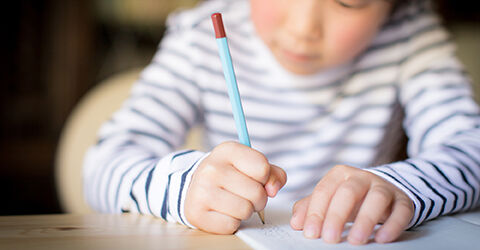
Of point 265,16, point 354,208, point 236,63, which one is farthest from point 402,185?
point 236,63

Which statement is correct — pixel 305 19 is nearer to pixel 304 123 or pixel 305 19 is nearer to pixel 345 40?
pixel 345 40

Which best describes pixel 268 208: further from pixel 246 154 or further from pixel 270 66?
pixel 270 66

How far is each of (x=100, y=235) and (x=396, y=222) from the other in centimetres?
18

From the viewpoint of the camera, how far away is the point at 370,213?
0.29 metres

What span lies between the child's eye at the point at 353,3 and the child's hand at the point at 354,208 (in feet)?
0.74

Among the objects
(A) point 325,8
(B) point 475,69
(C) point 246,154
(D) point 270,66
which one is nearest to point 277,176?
(C) point 246,154

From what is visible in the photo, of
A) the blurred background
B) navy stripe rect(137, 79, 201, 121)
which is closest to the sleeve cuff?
navy stripe rect(137, 79, 201, 121)

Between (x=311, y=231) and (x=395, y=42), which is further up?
(x=395, y=42)

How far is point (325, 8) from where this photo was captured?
48cm

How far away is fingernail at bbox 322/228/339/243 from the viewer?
28 centimetres

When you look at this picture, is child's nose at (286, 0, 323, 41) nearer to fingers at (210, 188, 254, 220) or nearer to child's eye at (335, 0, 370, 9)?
child's eye at (335, 0, 370, 9)

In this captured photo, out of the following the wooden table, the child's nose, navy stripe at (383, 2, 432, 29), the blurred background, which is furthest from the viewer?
the blurred background

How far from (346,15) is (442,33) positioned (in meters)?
0.26

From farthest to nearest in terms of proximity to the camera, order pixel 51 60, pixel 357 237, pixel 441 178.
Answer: pixel 51 60 → pixel 441 178 → pixel 357 237
